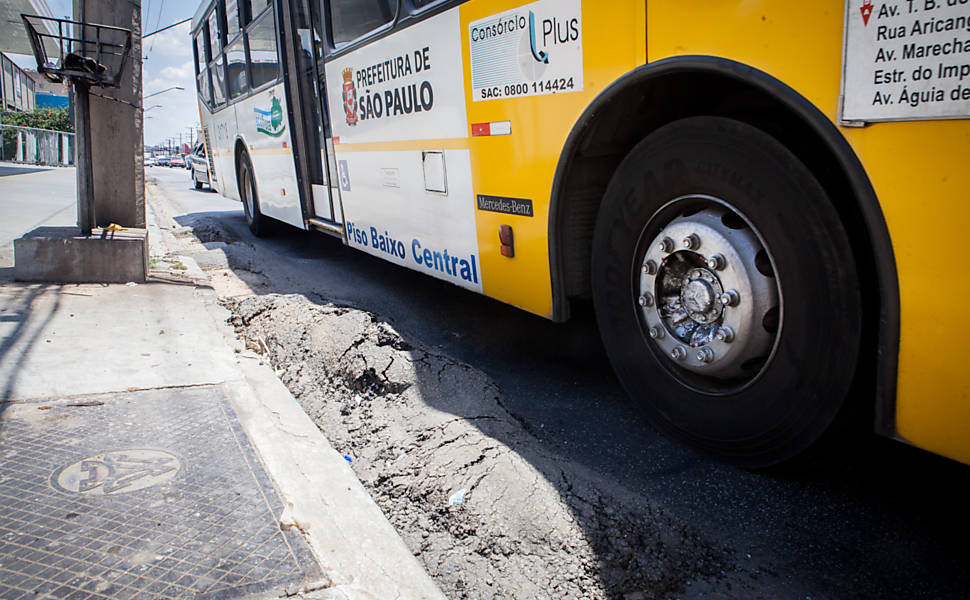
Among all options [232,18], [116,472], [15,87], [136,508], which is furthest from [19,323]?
[15,87]

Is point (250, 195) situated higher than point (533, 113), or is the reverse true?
point (533, 113)

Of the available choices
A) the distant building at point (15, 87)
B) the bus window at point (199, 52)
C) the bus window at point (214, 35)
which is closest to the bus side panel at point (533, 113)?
the bus window at point (214, 35)

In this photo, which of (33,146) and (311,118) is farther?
(33,146)

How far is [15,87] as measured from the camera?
50.8 meters

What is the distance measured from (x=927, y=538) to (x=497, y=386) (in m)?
1.95

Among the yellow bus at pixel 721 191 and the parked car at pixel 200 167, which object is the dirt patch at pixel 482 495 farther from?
the parked car at pixel 200 167

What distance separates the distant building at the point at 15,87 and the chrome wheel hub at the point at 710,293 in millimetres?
50010

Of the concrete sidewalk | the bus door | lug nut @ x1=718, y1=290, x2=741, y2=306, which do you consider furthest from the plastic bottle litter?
the bus door

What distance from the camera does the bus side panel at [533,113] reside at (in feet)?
8.80

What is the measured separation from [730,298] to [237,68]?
8232 mm

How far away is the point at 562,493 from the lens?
8.02 feet

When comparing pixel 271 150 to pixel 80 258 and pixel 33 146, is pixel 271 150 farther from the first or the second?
pixel 33 146

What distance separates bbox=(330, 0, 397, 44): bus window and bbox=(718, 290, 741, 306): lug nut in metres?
3.08

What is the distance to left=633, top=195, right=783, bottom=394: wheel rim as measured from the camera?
232cm
